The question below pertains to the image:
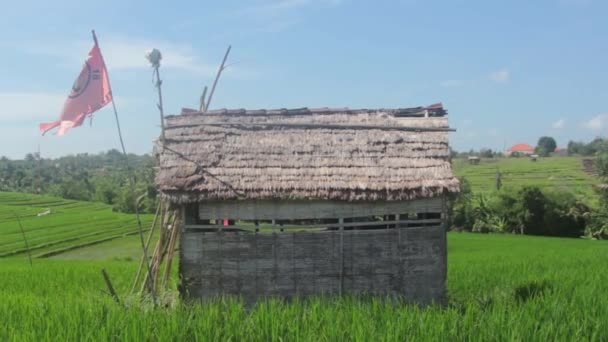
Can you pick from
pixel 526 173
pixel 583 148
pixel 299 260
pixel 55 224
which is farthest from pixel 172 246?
pixel 583 148

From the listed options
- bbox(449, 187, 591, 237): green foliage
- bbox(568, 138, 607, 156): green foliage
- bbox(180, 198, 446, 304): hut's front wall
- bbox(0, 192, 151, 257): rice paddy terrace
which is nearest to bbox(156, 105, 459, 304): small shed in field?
bbox(180, 198, 446, 304): hut's front wall

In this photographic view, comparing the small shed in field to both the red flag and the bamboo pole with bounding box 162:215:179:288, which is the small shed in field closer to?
the bamboo pole with bounding box 162:215:179:288

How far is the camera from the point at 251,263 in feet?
22.0

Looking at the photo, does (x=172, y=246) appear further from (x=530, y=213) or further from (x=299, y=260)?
(x=530, y=213)

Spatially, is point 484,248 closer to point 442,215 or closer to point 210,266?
point 442,215

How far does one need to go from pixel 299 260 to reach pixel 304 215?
0.54 m

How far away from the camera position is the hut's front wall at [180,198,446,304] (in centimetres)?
670

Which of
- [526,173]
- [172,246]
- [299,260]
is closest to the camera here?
[299,260]

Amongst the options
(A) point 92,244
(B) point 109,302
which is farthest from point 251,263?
(A) point 92,244

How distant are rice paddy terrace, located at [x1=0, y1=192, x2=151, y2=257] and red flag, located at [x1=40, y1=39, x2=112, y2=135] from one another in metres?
15.2

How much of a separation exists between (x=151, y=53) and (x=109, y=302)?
2730mm

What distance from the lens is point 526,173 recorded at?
48844 millimetres

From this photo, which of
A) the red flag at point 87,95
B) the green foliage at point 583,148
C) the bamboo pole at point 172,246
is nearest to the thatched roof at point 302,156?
the bamboo pole at point 172,246

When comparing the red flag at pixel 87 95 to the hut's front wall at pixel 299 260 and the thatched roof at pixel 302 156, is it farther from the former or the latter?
the hut's front wall at pixel 299 260
